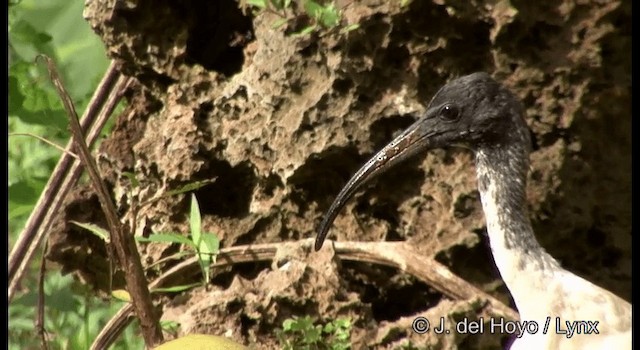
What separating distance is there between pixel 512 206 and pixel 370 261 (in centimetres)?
50

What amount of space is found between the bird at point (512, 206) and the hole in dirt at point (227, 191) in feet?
1.37

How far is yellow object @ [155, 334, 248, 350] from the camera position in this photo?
2.60 meters

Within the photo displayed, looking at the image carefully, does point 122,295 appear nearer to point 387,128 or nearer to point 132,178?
point 132,178

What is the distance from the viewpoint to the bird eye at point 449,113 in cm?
281

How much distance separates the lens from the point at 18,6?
3723 millimetres

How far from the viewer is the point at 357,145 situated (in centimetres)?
308

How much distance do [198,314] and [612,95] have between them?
1170mm

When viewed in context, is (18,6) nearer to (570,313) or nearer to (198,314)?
(198,314)

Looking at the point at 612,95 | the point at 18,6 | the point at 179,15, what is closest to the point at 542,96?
the point at 612,95

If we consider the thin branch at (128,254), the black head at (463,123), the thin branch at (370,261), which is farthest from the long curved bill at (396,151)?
the thin branch at (128,254)

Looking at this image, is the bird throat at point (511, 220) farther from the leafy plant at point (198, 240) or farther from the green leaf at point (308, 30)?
the leafy plant at point (198, 240)

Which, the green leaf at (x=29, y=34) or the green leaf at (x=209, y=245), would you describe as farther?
the green leaf at (x=29, y=34)

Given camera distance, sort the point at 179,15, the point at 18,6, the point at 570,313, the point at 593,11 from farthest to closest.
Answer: the point at 18,6, the point at 179,15, the point at 593,11, the point at 570,313

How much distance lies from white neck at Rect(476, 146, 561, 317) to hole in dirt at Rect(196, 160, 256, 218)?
2.22ft
